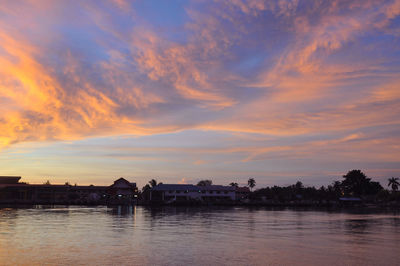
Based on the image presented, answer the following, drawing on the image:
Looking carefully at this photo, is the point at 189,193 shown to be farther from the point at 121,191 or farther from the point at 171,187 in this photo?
the point at 121,191

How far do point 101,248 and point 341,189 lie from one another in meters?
188

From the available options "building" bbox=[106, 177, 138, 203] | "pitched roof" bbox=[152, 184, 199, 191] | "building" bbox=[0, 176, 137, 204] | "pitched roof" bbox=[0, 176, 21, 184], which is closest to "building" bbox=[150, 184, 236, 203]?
"pitched roof" bbox=[152, 184, 199, 191]

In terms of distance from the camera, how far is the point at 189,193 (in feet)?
489

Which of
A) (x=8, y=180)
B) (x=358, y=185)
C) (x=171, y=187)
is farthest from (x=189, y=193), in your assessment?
(x=358, y=185)

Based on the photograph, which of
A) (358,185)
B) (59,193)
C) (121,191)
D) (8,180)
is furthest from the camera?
(358,185)

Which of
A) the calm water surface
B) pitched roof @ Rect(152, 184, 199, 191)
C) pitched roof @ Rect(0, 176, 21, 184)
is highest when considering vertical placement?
pitched roof @ Rect(0, 176, 21, 184)

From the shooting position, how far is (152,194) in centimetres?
14662

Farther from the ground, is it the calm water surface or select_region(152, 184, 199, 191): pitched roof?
select_region(152, 184, 199, 191): pitched roof

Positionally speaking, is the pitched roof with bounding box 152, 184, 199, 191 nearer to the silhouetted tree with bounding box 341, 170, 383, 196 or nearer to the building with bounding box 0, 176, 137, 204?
the building with bounding box 0, 176, 137, 204

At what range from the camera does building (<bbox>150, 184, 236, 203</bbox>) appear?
145875mm

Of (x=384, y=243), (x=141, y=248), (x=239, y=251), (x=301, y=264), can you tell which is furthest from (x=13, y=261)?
(x=384, y=243)

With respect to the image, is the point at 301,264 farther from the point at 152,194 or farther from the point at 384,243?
the point at 152,194

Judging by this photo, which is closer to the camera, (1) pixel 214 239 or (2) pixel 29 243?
(2) pixel 29 243

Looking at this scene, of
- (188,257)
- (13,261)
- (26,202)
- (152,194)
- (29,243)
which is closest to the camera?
(13,261)
